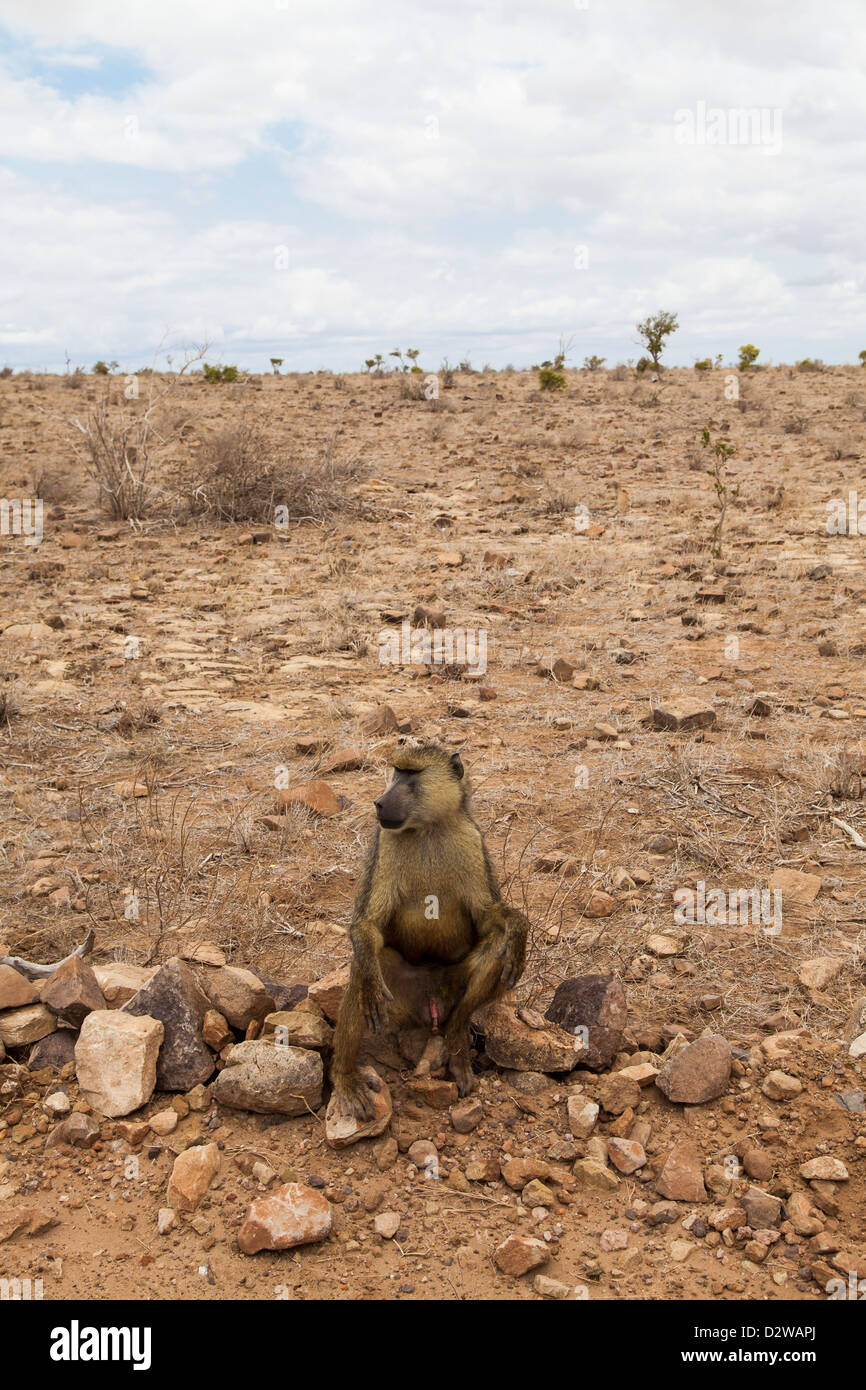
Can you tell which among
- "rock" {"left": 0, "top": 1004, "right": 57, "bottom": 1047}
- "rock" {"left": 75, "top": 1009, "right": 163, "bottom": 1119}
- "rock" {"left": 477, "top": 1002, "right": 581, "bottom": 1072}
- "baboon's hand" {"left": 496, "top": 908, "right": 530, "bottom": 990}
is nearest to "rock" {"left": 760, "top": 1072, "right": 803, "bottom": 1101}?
"rock" {"left": 477, "top": 1002, "right": 581, "bottom": 1072}

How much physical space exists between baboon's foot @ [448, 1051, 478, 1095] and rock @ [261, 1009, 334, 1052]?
1.43 ft

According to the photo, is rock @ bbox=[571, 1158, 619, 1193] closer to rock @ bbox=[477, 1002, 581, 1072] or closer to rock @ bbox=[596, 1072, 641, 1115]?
rock @ bbox=[596, 1072, 641, 1115]

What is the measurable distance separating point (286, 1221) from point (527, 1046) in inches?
40.8

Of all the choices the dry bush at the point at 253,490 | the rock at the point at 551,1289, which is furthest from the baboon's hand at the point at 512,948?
the dry bush at the point at 253,490

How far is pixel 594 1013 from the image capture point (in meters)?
3.53

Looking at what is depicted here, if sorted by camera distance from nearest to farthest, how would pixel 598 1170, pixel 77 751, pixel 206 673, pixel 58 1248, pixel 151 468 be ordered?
pixel 58 1248, pixel 598 1170, pixel 77 751, pixel 206 673, pixel 151 468

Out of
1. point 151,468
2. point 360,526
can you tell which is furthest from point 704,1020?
point 151,468

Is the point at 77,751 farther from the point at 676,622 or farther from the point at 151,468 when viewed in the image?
the point at 151,468

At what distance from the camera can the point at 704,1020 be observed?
3.81m

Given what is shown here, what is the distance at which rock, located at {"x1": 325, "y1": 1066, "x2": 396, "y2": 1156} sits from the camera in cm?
310

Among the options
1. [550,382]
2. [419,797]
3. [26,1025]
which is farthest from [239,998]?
[550,382]

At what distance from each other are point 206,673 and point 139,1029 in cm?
513

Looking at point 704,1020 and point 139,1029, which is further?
point 704,1020

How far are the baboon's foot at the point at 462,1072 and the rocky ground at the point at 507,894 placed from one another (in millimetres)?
48
